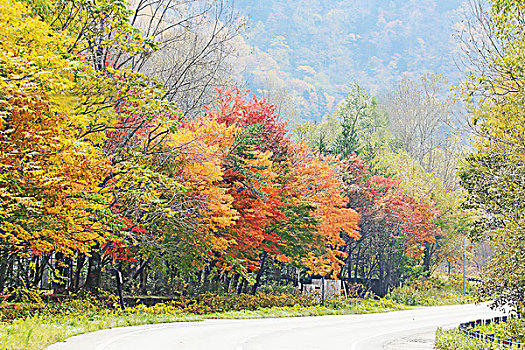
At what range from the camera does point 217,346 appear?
12.2m

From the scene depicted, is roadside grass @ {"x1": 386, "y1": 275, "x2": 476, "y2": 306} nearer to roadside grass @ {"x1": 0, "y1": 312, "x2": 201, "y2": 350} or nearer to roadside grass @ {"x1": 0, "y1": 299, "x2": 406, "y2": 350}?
roadside grass @ {"x1": 0, "y1": 299, "x2": 406, "y2": 350}

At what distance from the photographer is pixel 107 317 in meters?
18.4

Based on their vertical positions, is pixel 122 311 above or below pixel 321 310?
above

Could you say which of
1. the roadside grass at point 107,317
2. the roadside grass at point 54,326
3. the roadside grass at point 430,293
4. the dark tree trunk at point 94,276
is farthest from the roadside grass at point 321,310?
the roadside grass at point 430,293

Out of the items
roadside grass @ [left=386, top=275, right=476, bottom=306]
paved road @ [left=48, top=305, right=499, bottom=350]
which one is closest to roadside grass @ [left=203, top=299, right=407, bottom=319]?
paved road @ [left=48, top=305, right=499, bottom=350]

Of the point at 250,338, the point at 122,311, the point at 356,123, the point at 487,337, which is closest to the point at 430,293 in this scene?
the point at 356,123

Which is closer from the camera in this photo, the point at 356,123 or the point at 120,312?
the point at 120,312

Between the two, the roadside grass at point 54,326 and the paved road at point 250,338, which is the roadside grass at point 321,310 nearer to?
the roadside grass at point 54,326

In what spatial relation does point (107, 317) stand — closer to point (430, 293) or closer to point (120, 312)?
point (120, 312)

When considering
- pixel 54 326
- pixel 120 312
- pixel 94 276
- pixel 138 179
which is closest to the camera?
pixel 138 179

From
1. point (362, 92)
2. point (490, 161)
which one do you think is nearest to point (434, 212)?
point (362, 92)

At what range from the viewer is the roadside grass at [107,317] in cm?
1113

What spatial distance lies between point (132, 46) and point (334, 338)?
9986 mm

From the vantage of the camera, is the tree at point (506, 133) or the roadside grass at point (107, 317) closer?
the tree at point (506, 133)
